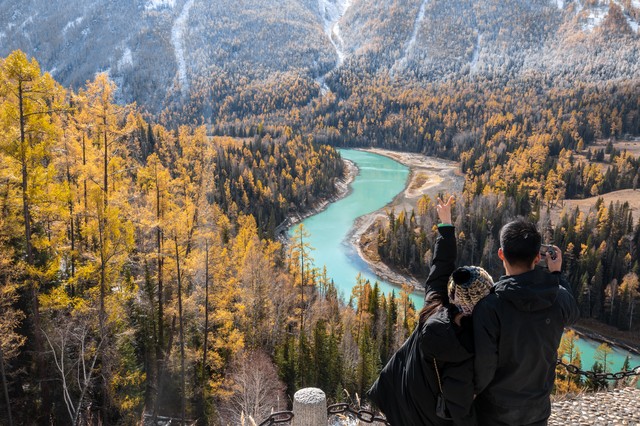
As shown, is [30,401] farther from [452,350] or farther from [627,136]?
[627,136]

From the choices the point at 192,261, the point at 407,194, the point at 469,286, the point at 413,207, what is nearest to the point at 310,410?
the point at 469,286

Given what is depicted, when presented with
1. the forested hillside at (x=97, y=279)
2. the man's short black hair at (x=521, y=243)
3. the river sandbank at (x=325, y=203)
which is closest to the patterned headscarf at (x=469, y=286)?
the man's short black hair at (x=521, y=243)

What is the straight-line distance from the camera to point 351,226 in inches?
2970

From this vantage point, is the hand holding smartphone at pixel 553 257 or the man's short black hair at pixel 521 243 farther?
the hand holding smartphone at pixel 553 257

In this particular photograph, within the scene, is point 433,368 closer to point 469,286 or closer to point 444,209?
point 469,286

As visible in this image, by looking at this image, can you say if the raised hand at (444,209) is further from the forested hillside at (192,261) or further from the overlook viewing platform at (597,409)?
the overlook viewing platform at (597,409)

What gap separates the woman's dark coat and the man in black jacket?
13 centimetres

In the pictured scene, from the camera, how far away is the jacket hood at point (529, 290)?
2.87 m

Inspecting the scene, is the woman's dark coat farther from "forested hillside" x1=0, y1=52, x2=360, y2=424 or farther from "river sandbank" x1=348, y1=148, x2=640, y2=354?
"river sandbank" x1=348, y1=148, x2=640, y2=354

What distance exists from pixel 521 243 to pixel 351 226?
72.6 meters

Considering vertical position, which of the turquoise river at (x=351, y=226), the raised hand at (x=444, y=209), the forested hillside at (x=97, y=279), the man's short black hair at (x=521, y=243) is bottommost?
the turquoise river at (x=351, y=226)

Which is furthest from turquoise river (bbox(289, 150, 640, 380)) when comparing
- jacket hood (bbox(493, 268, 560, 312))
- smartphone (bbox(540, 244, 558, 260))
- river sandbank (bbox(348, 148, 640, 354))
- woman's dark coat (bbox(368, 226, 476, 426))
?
jacket hood (bbox(493, 268, 560, 312))

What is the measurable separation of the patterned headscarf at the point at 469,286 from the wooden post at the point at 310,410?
138cm

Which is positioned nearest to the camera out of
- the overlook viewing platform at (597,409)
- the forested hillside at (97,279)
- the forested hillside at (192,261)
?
the overlook viewing platform at (597,409)
